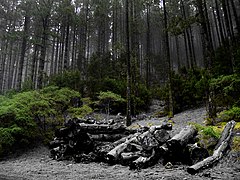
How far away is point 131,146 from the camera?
782cm

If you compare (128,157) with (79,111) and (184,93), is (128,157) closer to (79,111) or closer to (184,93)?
(79,111)

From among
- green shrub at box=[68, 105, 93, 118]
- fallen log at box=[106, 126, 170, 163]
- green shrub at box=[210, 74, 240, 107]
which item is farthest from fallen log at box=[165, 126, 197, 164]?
green shrub at box=[68, 105, 93, 118]

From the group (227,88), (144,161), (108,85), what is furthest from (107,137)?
(108,85)

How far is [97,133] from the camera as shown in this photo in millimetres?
10062

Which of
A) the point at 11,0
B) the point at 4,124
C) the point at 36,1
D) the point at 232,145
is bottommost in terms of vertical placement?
the point at 232,145

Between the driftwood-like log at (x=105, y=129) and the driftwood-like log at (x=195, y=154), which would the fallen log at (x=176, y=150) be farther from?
the driftwood-like log at (x=105, y=129)

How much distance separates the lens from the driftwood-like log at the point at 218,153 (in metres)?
5.18

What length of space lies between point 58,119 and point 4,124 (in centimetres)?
266

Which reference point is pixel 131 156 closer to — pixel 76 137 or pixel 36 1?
pixel 76 137

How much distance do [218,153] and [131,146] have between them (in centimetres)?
298

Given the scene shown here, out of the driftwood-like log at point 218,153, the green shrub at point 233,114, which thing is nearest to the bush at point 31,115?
the green shrub at point 233,114

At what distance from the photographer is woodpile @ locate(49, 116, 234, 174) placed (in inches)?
245

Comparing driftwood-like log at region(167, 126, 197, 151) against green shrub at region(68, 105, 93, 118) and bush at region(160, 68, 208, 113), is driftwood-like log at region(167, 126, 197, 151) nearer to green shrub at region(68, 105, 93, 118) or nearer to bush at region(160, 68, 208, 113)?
green shrub at region(68, 105, 93, 118)

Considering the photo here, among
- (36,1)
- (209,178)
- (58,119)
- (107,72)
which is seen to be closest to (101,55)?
(107,72)
